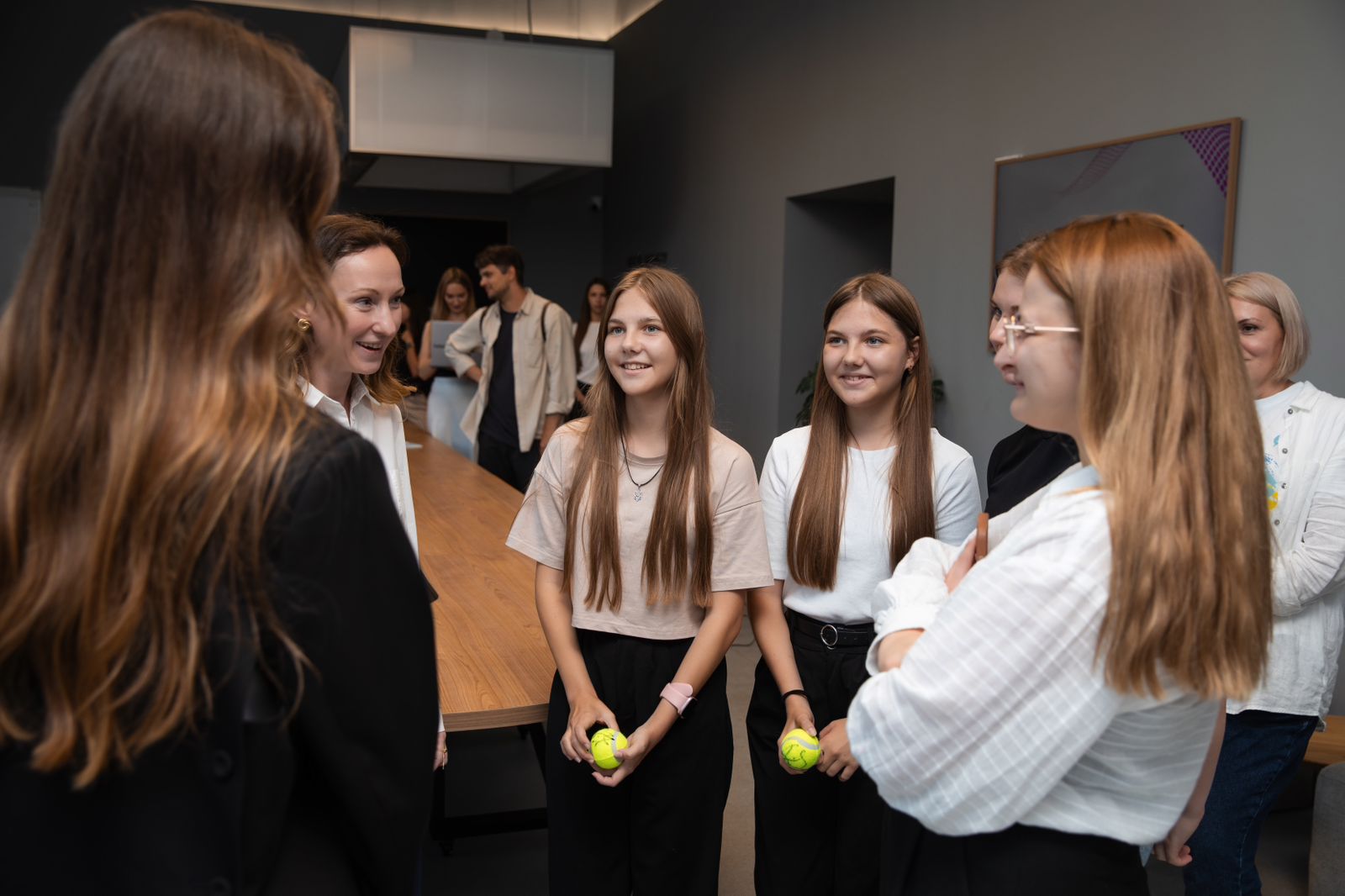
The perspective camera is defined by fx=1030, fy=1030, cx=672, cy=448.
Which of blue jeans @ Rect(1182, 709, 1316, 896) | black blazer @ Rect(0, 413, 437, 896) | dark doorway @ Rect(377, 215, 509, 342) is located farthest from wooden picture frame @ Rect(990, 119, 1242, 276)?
dark doorway @ Rect(377, 215, 509, 342)

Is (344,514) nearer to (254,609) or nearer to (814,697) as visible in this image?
(254,609)

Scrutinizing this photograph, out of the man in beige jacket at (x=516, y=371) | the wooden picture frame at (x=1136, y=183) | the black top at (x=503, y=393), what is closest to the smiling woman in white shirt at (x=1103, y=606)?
the wooden picture frame at (x=1136, y=183)

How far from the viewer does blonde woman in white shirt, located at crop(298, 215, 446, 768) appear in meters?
1.76

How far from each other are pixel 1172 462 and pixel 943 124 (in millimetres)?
4456

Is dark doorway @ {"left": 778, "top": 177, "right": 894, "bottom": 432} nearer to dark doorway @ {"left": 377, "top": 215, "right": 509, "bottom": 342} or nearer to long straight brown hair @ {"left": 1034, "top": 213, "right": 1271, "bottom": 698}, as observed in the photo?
dark doorway @ {"left": 377, "top": 215, "right": 509, "bottom": 342}

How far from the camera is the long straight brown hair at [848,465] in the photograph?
2.09 m

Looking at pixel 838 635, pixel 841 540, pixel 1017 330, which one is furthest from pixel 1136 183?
pixel 1017 330

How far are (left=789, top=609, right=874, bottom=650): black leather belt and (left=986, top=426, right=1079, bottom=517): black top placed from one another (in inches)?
13.8

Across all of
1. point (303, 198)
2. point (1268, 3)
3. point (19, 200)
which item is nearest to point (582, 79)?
point (19, 200)

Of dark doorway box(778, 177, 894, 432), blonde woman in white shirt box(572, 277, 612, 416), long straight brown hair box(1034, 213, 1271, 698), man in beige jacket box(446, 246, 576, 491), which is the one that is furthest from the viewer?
blonde woman in white shirt box(572, 277, 612, 416)

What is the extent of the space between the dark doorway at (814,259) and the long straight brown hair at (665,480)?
465cm

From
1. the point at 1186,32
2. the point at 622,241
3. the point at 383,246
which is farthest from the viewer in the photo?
the point at 622,241

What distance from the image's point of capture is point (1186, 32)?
12.3 feet

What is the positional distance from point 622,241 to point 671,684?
349 inches
